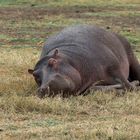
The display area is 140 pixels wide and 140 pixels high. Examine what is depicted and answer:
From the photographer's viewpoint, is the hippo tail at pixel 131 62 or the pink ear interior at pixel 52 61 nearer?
the pink ear interior at pixel 52 61

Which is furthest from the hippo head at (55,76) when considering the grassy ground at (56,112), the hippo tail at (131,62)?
the hippo tail at (131,62)

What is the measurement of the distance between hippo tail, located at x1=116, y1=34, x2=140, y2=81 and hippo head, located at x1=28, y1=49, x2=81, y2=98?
6.34 feet

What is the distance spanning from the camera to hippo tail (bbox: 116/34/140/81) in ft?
39.0

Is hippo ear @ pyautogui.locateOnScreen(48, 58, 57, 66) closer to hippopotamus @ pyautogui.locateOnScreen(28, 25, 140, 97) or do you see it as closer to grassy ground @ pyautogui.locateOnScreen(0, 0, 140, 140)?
hippopotamus @ pyautogui.locateOnScreen(28, 25, 140, 97)

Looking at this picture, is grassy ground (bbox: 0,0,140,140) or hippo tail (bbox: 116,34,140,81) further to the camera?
hippo tail (bbox: 116,34,140,81)

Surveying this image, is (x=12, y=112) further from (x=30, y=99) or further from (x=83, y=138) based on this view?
(x=83, y=138)

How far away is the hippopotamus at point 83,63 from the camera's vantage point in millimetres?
9852

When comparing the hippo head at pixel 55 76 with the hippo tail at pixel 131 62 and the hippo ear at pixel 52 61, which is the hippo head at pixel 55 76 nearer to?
the hippo ear at pixel 52 61

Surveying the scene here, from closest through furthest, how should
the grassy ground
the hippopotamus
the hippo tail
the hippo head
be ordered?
the grassy ground
the hippo head
the hippopotamus
the hippo tail

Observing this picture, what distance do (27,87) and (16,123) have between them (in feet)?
8.62

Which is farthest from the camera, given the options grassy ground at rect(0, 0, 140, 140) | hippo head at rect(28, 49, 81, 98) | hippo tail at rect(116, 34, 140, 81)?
hippo tail at rect(116, 34, 140, 81)

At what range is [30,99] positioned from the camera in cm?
909

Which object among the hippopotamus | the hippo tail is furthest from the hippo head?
the hippo tail

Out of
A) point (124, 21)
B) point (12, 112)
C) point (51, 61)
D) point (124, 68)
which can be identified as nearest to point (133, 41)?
point (124, 21)
